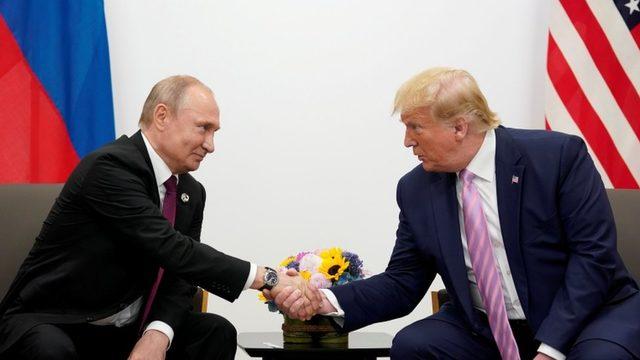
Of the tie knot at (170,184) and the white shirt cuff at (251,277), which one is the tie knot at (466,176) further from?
the tie knot at (170,184)

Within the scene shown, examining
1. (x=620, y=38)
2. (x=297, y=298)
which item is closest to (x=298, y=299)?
(x=297, y=298)

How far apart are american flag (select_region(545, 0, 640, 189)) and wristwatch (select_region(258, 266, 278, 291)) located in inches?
75.8

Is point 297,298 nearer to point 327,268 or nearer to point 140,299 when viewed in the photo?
point 327,268

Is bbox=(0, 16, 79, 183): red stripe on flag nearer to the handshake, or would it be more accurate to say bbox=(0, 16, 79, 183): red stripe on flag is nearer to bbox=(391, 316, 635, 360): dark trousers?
the handshake

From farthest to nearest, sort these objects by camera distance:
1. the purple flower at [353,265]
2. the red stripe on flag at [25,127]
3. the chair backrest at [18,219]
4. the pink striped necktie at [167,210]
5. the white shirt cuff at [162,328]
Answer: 1. the red stripe on flag at [25,127]
2. the purple flower at [353,265]
3. the chair backrest at [18,219]
4. the pink striped necktie at [167,210]
5. the white shirt cuff at [162,328]

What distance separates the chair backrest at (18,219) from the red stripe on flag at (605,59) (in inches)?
106

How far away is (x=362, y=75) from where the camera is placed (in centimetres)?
440

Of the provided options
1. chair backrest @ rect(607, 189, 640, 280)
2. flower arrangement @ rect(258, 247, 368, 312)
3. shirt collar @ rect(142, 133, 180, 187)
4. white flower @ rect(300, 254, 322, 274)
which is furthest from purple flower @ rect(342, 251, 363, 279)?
chair backrest @ rect(607, 189, 640, 280)

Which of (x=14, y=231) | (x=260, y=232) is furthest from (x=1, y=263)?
(x=260, y=232)

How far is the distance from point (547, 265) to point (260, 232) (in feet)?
6.04

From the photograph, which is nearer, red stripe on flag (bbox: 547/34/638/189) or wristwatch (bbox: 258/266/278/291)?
wristwatch (bbox: 258/266/278/291)

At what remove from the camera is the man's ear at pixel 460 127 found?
296 centimetres

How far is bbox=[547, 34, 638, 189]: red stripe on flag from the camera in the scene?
14.2ft

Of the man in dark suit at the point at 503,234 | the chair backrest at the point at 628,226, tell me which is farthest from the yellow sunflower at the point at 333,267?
the chair backrest at the point at 628,226
